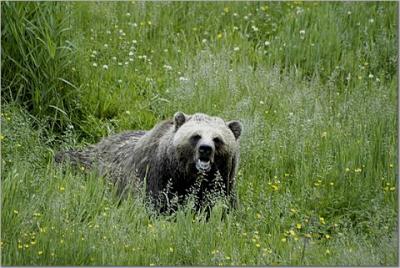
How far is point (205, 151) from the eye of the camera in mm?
8898

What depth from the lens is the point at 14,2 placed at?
10.5 meters

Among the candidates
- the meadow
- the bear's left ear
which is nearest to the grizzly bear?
the bear's left ear

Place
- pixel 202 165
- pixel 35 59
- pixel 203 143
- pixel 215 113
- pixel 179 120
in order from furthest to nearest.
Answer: pixel 215 113 < pixel 35 59 < pixel 179 120 < pixel 202 165 < pixel 203 143

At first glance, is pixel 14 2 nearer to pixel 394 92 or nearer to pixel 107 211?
pixel 107 211

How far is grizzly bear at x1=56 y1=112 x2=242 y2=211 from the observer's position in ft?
29.8

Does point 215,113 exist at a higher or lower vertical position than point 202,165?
higher

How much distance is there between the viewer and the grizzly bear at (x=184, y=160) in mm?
9070

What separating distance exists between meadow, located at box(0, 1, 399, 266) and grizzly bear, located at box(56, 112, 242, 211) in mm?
234

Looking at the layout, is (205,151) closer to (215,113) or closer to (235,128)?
(235,128)

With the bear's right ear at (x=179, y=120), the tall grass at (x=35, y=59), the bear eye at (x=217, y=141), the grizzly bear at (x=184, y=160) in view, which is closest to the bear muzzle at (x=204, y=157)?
the grizzly bear at (x=184, y=160)

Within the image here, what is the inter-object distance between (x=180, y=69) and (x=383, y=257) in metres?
4.85

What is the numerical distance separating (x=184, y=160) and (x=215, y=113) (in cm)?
207

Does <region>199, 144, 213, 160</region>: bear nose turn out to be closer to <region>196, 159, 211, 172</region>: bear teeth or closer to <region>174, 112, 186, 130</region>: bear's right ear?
<region>196, 159, 211, 172</region>: bear teeth

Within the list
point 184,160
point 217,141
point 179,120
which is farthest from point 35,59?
point 217,141
